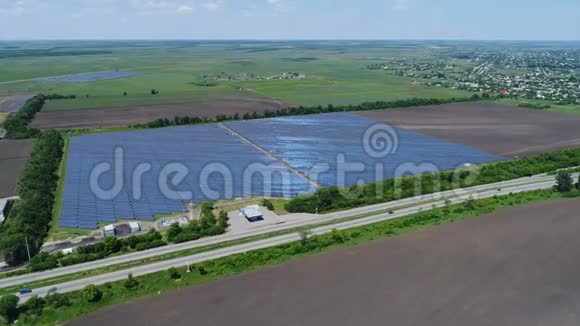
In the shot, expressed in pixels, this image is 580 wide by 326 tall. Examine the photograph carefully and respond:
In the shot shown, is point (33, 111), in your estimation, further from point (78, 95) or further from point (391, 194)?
point (391, 194)

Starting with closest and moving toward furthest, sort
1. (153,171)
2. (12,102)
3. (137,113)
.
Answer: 1. (153,171)
2. (137,113)
3. (12,102)

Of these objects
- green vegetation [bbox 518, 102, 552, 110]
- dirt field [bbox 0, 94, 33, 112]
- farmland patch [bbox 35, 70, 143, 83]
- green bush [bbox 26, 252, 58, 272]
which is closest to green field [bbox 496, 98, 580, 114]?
green vegetation [bbox 518, 102, 552, 110]

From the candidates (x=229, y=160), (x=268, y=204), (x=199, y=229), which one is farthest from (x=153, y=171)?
(x=199, y=229)

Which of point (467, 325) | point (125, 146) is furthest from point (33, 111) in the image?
point (467, 325)

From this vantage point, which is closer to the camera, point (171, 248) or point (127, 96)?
point (171, 248)

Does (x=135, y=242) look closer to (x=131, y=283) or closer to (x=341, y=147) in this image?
(x=131, y=283)
